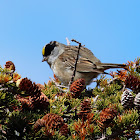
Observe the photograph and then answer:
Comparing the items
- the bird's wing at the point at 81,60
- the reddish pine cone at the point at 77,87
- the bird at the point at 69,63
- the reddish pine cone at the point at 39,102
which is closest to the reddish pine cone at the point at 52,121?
the reddish pine cone at the point at 39,102

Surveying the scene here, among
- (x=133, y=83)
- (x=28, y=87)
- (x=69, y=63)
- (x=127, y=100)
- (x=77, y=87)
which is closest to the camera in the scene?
(x=28, y=87)

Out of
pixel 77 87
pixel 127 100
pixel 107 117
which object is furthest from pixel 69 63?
pixel 107 117

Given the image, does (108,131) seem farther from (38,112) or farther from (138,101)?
(38,112)

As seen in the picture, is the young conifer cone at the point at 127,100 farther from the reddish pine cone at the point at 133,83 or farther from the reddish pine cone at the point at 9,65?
the reddish pine cone at the point at 9,65

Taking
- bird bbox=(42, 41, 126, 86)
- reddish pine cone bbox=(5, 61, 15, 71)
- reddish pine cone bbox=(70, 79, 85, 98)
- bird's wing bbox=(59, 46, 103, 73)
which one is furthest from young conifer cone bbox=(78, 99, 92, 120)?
bird's wing bbox=(59, 46, 103, 73)

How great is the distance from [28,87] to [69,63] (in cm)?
315

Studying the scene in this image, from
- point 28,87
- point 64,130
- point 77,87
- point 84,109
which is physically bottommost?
point 64,130

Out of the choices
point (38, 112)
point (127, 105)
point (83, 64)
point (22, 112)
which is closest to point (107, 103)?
point (127, 105)

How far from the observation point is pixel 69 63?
15.0 feet

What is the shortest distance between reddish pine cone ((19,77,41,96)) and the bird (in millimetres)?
2570

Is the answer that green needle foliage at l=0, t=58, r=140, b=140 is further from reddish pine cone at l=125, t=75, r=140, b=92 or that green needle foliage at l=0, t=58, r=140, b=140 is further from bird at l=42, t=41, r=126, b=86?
bird at l=42, t=41, r=126, b=86

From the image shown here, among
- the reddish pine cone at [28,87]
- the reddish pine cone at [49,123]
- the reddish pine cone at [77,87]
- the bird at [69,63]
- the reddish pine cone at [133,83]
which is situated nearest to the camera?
the reddish pine cone at [49,123]

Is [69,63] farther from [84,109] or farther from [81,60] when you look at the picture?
[84,109]

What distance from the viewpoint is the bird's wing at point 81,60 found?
431cm
